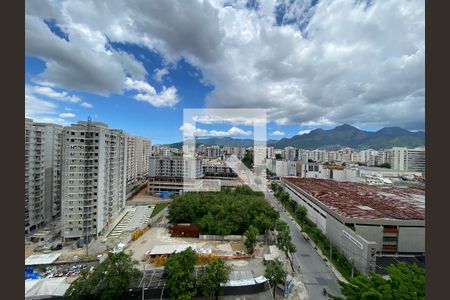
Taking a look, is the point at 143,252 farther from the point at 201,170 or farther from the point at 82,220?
the point at 201,170

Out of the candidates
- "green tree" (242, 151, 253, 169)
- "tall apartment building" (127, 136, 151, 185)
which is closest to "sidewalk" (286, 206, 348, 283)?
"green tree" (242, 151, 253, 169)

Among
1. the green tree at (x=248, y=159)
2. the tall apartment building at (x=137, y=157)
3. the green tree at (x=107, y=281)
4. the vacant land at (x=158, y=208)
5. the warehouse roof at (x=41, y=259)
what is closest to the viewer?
the green tree at (x=107, y=281)

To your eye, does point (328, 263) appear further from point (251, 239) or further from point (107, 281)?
point (107, 281)

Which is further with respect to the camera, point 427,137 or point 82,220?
point 82,220

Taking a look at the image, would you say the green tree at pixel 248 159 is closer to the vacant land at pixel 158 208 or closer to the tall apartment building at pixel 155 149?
the vacant land at pixel 158 208

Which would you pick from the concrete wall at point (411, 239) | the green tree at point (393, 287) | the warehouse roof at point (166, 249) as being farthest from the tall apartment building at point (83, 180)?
the concrete wall at point (411, 239)

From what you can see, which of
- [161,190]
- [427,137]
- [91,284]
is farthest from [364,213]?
[161,190]
